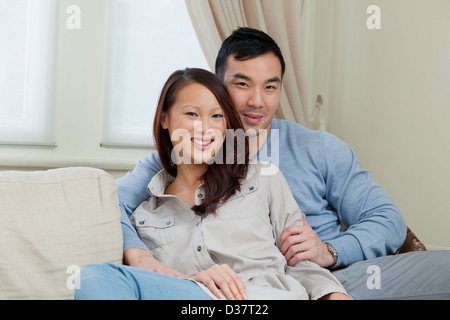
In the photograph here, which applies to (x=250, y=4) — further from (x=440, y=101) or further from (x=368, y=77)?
(x=440, y=101)

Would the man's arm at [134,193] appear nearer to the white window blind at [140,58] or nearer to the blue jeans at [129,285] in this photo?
the blue jeans at [129,285]

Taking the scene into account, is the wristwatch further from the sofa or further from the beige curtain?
the beige curtain

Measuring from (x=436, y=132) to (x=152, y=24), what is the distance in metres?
1.34

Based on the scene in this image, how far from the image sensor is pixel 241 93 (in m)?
1.83

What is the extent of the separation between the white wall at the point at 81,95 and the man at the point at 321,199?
0.64 metres

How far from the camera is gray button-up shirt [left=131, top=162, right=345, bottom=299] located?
4.19ft

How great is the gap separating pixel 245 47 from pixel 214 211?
70 centimetres

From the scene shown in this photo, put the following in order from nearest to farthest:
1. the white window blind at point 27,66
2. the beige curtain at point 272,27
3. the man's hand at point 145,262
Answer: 1. the man's hand at point 145,262
2. the white window blind at point 27,66
3. the beige curtain at point 272,27

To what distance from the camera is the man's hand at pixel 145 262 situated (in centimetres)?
126

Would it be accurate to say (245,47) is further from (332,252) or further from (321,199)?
(332,252)

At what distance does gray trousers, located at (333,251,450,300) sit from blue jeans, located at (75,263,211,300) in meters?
0.55

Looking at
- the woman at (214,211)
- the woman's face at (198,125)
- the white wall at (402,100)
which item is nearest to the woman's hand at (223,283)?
the woman at (214,211)

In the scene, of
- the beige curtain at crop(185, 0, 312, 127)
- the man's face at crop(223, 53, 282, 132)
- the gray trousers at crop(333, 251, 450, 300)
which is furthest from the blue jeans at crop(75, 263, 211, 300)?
the beige curtain at crop(185, 0, 312, 127)

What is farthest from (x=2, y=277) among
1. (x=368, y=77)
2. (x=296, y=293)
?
(x=368, y=77)
